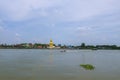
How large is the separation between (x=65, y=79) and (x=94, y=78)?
2.85 m

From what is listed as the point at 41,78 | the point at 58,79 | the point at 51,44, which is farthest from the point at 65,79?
the point at 51,44

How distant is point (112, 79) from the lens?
22.3m

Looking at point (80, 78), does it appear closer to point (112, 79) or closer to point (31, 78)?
point (112, 79)

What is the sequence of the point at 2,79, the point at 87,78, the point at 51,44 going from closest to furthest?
the point at 2,79 → the point at 87,78 → the point at 51,44

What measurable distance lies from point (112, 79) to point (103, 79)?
0.92m

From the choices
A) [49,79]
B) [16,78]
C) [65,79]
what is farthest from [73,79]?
[16,78]

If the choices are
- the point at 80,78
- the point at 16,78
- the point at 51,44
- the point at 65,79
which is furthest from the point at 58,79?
the point at 51,44

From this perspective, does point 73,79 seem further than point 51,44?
No

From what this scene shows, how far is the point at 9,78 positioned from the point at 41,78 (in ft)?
9.33

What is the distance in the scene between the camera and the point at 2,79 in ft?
69.1

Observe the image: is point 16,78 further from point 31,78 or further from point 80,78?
point 80,78

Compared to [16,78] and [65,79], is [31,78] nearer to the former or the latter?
[16,78]

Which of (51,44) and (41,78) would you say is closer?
(41,78)

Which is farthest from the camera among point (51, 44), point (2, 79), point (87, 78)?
point (51, 44)
